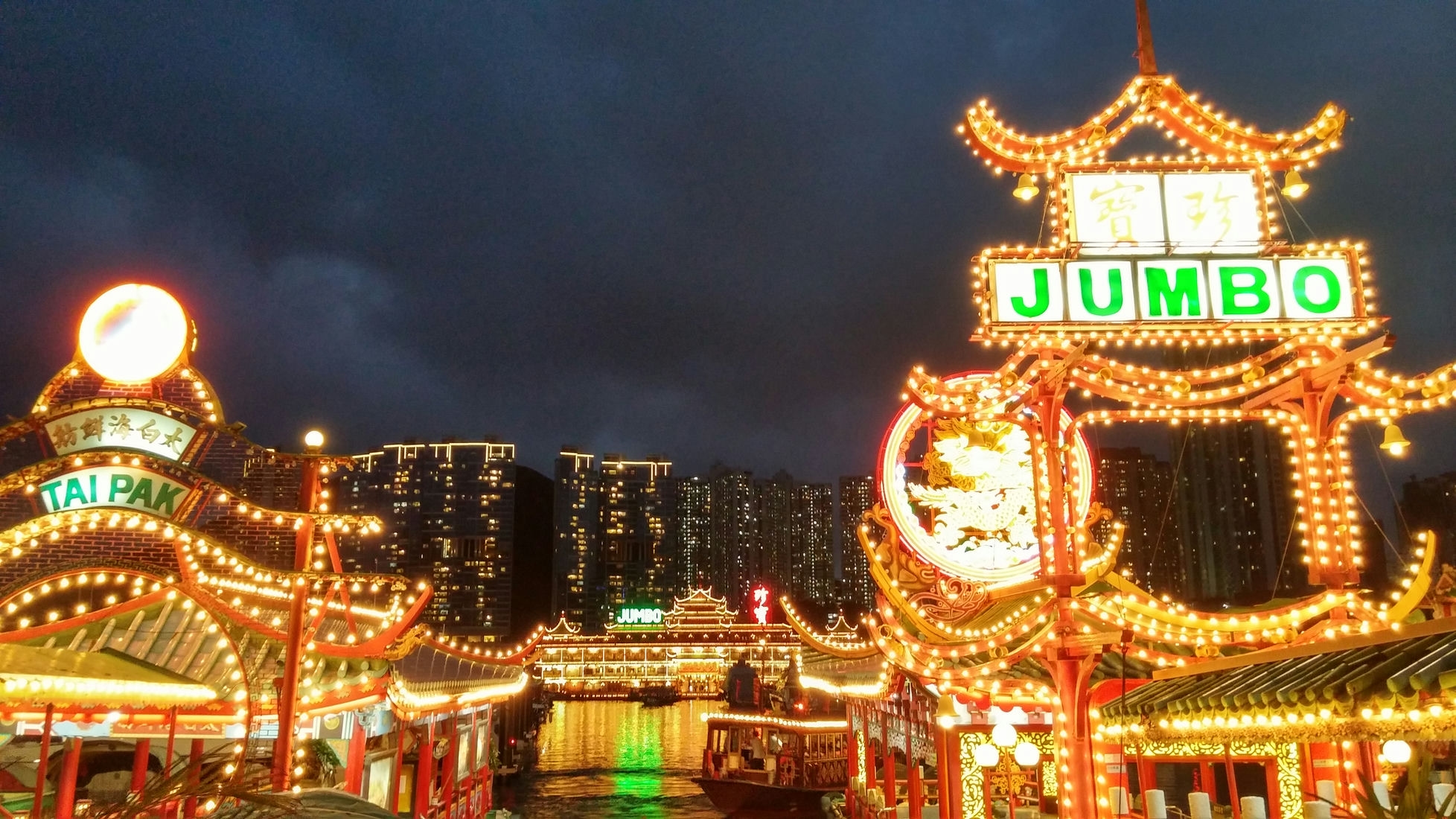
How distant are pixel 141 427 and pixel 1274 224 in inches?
560

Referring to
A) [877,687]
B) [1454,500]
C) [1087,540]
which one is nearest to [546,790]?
[877,687]

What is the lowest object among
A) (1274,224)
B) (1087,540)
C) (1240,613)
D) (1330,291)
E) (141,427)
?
(1240,613)

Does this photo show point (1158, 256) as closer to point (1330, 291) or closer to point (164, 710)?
point (1330, 291)

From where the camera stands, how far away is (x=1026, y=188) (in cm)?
1233

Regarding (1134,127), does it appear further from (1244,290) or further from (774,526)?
(774,526)

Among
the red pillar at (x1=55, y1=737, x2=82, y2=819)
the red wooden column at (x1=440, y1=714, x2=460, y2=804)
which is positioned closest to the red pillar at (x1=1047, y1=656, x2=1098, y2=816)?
the red pillar at (x1=55, y1=737, x2=82, y2=819)

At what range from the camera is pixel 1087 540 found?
44.1ft

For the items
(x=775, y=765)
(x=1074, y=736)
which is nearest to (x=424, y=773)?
(x=1074, y=736)

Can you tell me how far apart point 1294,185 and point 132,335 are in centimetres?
1522

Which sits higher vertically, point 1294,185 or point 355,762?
point 1294,185

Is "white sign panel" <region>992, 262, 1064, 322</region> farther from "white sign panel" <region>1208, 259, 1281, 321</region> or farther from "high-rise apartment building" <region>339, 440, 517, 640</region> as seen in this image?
"high-rise apartment building" <region>339, 440, 517, 640</region>

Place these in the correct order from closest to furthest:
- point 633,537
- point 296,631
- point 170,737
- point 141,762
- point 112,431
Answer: point 170,737 → point 112,431 → point 296,631 → point 141,762 → point 633,537

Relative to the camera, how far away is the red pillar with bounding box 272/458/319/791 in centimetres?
994

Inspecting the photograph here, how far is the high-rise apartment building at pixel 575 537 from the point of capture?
174125mm
